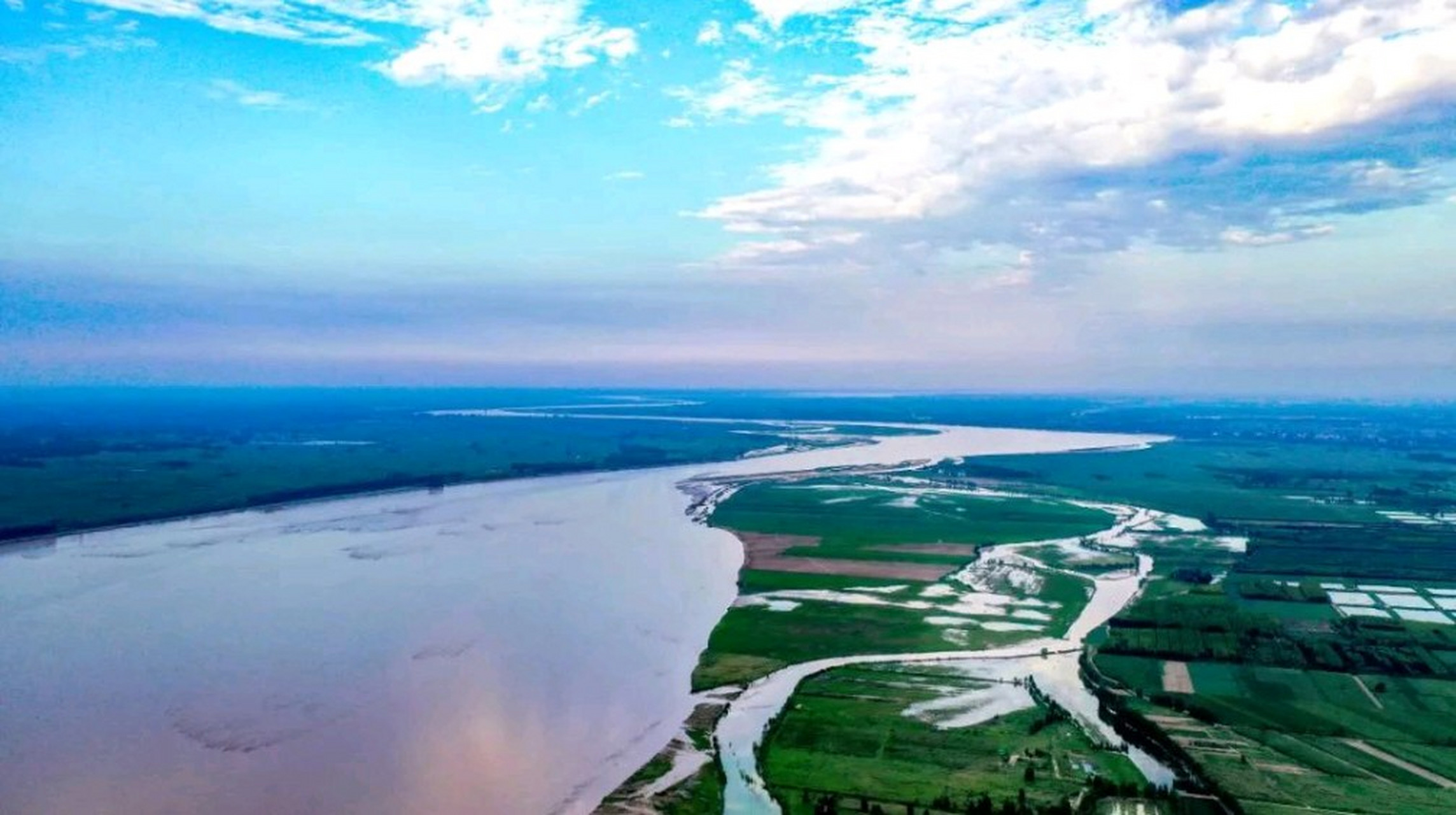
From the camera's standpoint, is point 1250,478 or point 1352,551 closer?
point 1352,551

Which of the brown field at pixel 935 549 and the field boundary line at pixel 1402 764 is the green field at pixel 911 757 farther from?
the brown field at pixel 935 549

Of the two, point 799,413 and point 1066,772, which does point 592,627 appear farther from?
point 799,413

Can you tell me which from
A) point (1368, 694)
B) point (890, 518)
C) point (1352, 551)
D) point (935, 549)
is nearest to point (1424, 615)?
point (1368, 694)

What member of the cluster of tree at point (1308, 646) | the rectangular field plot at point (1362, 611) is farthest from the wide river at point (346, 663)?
the rectangular field plot at point (1362, 611)

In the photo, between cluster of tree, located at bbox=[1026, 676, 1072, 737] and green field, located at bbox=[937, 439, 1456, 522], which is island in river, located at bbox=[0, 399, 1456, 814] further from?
green field, located at bbox=[937, 439, 1456, 522]

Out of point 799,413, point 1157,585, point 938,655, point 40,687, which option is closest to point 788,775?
point 938,655

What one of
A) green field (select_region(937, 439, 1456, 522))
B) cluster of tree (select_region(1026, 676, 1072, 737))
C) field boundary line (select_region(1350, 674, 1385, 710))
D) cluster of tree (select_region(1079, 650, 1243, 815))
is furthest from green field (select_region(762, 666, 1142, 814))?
green field (select_region(937, 439, 1456, 522))

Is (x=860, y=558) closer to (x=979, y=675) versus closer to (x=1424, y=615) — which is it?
(x=979, y=675)
